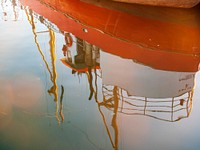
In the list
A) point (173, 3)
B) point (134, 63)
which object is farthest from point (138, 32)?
point (173, 3)

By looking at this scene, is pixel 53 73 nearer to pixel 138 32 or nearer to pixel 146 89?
→ pixel 146 89

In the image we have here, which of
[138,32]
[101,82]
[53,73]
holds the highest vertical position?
[138,32]

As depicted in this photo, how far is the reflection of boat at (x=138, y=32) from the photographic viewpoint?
4.65 meters

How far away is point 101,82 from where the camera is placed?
167 inches

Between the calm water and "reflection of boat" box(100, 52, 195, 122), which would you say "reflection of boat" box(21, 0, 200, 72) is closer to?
the calm water

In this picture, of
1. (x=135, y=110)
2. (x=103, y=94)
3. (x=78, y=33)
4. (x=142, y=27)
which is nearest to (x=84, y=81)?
(x=103, y=94)

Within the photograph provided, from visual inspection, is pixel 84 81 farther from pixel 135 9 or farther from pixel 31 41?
pixel 135 9

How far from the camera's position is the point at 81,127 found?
293 cm

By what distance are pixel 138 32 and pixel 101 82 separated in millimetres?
1865

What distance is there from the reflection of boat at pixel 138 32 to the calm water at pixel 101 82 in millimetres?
20

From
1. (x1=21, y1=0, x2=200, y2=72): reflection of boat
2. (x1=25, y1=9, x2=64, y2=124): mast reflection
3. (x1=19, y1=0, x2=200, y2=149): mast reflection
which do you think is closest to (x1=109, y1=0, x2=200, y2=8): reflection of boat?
(x1=21, y1=0, x2=200, y2=72): reflection of boat

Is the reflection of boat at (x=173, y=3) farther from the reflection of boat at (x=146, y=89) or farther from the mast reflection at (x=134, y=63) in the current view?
the reflection of boat at (x=146, y=89)

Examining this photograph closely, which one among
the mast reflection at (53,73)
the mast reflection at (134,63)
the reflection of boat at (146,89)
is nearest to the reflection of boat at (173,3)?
the mast reflection at (134,63)

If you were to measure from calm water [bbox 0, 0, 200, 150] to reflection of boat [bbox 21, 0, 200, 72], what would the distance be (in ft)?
0.06
